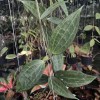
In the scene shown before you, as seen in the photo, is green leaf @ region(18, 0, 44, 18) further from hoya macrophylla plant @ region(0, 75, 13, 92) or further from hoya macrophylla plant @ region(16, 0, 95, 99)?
hoya macrophylla plant @ region(0, 75, 13, 92)

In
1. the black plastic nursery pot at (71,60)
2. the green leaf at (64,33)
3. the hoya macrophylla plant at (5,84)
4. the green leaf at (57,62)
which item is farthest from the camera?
the black plastic nursery pot at (71,60)

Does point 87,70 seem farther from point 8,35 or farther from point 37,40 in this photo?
point 8,35

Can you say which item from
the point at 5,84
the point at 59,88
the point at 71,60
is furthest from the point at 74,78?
the point at 71,60

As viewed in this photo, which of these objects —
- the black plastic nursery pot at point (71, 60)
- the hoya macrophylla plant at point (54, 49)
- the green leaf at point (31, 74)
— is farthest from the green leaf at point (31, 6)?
the black plastic nursery pot at point (71, 60)

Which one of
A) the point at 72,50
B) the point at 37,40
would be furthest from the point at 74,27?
the point at 37,40

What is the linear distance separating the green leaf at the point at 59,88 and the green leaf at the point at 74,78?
0.02m

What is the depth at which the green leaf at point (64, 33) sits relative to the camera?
0.47m

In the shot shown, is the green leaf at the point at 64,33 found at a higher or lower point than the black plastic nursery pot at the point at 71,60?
higher

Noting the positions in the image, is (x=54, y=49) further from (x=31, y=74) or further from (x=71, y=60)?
(x=71, y=60)

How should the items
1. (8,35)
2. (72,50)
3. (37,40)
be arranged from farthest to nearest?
(8,35), (37,40), (72,50)

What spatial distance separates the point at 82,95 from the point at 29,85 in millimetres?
723

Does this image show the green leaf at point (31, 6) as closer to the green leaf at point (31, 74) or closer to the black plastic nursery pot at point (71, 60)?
the green leaf at point (31, 74)

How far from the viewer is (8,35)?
2.97 meters

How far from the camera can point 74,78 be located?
0.55 meters
